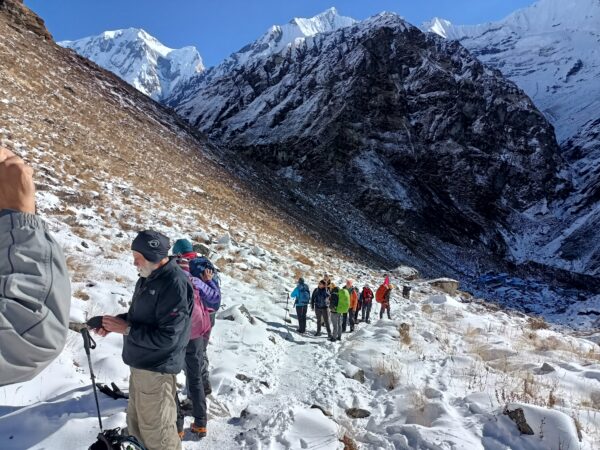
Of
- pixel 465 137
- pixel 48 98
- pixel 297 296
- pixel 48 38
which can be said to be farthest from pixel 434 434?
pixel 465 137

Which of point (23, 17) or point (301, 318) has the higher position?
point (23, 17)

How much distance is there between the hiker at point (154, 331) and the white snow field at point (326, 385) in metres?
1.00

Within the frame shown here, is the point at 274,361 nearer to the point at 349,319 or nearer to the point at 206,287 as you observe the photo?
the point at 206,287

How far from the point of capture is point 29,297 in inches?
64.7

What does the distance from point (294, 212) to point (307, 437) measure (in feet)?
109

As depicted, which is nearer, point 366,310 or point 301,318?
point 301,318

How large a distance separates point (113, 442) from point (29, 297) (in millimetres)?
2209

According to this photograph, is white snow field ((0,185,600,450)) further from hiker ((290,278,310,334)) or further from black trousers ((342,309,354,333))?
black trousers ((342,309,354,333))

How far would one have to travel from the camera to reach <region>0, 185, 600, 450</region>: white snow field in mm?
4602

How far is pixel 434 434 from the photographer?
479cm

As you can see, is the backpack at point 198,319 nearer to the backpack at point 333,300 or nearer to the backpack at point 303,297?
the backpack at point 303,297

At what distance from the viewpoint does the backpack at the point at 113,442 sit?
325cm

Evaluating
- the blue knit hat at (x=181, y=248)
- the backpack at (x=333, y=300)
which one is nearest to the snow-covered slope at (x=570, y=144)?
the backpack at (x=333, y=300)

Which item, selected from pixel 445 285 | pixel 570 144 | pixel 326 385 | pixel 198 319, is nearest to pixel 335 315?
pixel 326 385
